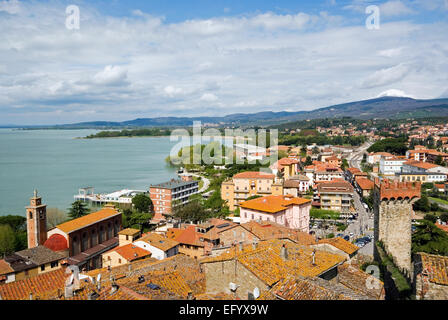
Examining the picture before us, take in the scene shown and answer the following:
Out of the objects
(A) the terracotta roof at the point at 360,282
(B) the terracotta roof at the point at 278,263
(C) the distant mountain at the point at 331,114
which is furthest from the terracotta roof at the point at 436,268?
(C) the distant mountain at the point at 331,114

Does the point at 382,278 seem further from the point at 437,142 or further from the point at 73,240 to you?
the point at 437,142

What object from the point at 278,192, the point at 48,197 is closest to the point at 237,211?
the point at 278,192

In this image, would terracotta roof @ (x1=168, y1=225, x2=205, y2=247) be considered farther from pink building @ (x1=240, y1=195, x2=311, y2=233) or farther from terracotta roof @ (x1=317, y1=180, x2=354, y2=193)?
terracotta roof @ (x1=317, y1=180, x2=354, y2=193)

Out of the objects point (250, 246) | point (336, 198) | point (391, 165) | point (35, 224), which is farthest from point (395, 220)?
point (391, 165)

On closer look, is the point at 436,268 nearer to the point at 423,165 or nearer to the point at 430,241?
the point at 430,241

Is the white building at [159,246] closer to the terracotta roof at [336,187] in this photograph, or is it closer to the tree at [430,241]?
the tree at [430,241]
